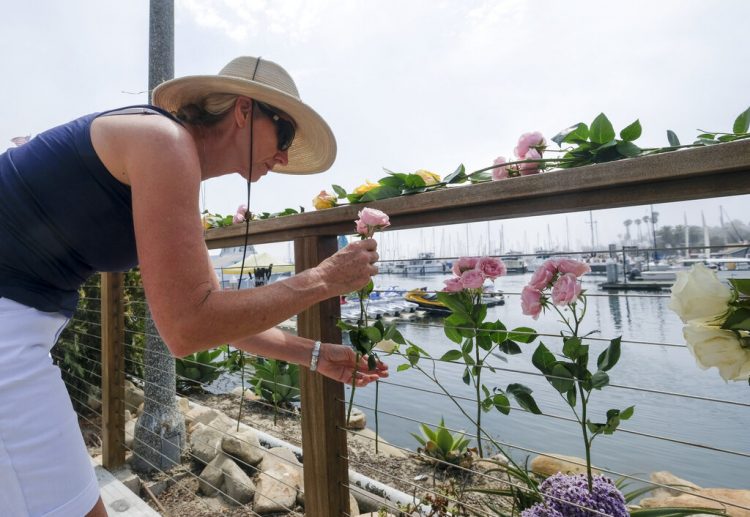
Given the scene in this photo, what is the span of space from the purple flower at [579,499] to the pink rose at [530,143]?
2.76ft

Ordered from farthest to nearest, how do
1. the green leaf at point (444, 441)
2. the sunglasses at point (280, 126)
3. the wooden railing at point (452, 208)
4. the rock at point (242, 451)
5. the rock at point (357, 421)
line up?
the rock at point (357, 421) → the green leaf at point (444, 441) → the rock at point (242, 451) → the sunglasses at point (280, 126) → the wooden railing at point (452, 208)

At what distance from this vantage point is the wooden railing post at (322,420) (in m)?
1.37

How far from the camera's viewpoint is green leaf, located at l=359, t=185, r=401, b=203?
121 centimetres

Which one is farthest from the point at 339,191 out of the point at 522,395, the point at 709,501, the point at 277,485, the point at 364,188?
the point at 709,501

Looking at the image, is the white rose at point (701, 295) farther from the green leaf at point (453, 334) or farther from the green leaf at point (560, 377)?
the green leaf at point (453, 334)

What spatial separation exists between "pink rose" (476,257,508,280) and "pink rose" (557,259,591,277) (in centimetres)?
17

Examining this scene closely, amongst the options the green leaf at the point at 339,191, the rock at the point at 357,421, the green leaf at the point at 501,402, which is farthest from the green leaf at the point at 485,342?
the rock at the point at 357,421

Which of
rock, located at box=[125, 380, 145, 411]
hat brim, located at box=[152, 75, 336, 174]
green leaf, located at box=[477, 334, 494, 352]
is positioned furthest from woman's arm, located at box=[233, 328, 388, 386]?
rock, located at box=[125, 380, 145, 411]

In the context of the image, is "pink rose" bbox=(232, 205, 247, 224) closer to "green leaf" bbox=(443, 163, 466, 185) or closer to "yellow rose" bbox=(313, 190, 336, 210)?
"yellow rose" bbox=(313, 190, 336, 210)

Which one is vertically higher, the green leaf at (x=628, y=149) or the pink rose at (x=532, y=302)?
the green leaf at (x=628, y=149)

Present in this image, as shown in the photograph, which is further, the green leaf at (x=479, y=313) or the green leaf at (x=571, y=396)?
the green leaf at (x=479, y=313)

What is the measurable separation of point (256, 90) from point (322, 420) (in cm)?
102

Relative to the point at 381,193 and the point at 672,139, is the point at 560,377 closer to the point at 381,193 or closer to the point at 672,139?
the point at 672,139

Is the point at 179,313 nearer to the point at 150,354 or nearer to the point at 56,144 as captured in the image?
the point at 56,144
